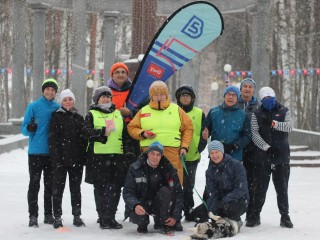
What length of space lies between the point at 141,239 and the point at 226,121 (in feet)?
5.79

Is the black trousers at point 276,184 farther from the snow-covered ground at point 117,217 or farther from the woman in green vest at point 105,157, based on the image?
the woman in green vest at point 105,157

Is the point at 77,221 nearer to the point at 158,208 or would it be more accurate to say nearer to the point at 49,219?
the point at 49,219

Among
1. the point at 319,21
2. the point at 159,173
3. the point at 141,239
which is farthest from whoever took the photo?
the point at 319,21

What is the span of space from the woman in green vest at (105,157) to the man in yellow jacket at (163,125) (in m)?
0.23

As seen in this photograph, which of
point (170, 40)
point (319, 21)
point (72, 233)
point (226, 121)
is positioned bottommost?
point (72, 233)

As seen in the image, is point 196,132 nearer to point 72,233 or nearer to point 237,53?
point 72,233

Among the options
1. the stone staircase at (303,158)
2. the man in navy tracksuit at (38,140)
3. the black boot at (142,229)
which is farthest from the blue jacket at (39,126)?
the stone staircase at (303,158)

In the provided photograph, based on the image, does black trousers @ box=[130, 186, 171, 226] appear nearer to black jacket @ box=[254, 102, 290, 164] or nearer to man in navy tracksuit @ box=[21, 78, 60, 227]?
man in navy tracksuit @ box=[21, 78, 60, 227]

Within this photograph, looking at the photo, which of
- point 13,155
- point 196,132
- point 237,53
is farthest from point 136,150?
point 237,53

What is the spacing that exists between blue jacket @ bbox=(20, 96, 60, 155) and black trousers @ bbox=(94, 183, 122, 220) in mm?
734

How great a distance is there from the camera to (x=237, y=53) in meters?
40.3

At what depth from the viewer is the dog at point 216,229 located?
7523 millimetres

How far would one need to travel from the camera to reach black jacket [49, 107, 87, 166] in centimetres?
820

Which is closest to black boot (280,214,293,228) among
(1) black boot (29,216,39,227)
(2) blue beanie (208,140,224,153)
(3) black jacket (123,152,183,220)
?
(2) blue beanie (208,140,224,153)
